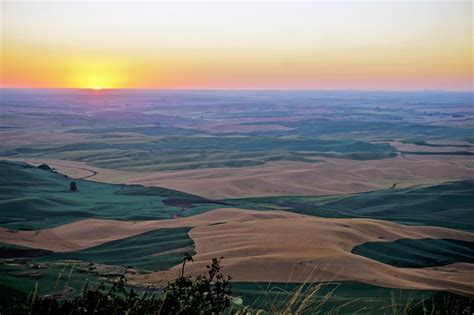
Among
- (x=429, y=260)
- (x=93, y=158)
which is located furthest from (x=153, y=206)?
(x=93, y=158)

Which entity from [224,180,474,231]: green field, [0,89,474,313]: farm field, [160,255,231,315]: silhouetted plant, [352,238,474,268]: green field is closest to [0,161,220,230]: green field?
[0,89,474,313]: farm field

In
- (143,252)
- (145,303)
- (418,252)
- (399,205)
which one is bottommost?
(399,205)

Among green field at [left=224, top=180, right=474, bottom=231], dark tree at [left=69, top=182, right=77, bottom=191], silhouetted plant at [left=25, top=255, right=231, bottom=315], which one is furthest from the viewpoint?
dark tree at [left=69, top=182, right=77, bottom=191]

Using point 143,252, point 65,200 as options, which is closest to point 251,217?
point 143,252

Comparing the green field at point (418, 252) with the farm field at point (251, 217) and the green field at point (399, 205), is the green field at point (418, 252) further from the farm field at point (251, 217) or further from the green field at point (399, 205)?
the green field at point (399, 205)

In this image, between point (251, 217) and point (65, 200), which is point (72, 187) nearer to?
point (65, 200)

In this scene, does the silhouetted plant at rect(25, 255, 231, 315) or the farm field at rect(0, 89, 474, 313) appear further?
the farm field at rect(0, 89, 474, 313)

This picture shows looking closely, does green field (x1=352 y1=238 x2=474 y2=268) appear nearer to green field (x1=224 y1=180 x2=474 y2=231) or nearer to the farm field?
the farm field

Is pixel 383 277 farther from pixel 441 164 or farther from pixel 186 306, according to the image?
pixel 441 164

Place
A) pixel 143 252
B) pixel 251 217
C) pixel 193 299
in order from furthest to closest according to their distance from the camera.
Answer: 1. pixel 251 217
2. pixel 143 252
3. pixel 193 299
